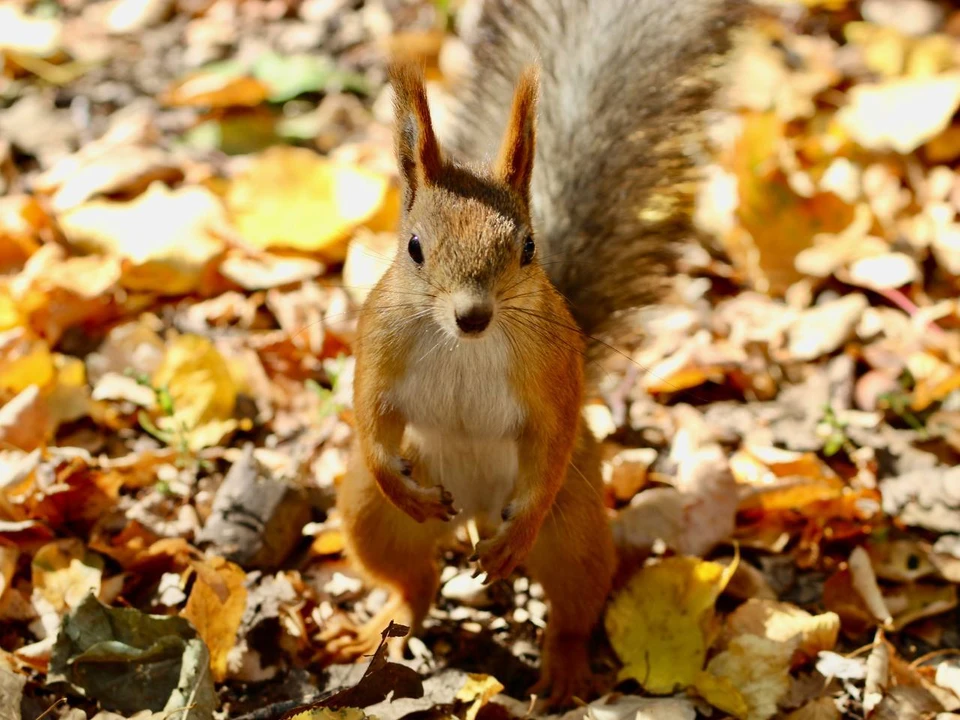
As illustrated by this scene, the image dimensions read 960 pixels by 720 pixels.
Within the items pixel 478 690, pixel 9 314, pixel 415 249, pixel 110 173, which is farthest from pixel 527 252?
pixel 110 173

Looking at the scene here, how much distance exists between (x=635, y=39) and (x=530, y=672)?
1156 mm

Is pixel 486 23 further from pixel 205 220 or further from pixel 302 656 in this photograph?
pixel 302 656

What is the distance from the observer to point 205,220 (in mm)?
2619

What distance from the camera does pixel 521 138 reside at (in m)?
1.52

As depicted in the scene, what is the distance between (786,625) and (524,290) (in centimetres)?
79

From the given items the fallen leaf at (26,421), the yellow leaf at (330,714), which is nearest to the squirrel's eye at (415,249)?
the yellow leaf at (330,714)

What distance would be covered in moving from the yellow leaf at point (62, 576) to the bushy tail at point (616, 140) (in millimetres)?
954

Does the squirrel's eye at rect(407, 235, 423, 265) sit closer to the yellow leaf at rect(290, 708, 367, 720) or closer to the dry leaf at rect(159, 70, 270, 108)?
the yellow leaf at rect(290, 708, 367, 720)

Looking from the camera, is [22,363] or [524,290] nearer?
[524,290]

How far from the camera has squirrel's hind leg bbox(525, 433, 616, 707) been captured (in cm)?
176

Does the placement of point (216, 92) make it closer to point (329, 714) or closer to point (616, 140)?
point (616, 140)

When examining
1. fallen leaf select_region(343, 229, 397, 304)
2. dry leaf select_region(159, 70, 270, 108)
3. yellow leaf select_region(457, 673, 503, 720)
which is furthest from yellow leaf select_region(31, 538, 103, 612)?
dry leaf select_region(159, 70, 270, 108)

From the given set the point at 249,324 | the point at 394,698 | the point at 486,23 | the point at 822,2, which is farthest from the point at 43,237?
the point at 822,2

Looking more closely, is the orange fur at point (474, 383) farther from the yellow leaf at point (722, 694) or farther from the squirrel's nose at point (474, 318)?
the yellow leaf at point (722, 694)
